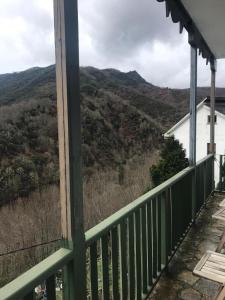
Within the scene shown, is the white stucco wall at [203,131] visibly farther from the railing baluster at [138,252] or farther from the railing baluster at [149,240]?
the railing baluster at [138,252]

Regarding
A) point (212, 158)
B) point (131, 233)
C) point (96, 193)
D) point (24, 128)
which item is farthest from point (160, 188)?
point (24, 128)

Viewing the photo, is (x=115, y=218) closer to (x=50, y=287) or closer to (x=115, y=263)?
(x=115, y=263)

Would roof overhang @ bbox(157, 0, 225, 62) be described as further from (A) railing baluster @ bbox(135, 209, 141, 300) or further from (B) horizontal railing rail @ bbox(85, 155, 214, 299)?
(A) railing baluster @ bbox(135, 209, 141, 300)

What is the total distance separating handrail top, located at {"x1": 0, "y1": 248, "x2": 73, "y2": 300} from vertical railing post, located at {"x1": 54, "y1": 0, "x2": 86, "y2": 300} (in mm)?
72

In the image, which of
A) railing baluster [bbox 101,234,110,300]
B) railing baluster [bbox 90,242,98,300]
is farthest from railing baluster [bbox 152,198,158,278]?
A: railing baluster [bbox 90,242,98,300]

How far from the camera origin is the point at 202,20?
3.45 m

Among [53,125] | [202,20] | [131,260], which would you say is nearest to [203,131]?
[53,125]

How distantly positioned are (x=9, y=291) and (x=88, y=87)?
26.6 meters

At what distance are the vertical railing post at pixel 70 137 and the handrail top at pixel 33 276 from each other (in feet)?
0.23

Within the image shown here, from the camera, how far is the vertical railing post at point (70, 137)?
1320mm

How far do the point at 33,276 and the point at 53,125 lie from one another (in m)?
9.97

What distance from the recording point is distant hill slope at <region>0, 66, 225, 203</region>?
11773mm

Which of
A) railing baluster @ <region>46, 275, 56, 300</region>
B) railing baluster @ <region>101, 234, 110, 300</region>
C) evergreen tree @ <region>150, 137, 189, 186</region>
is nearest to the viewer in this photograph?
railing baluster @ <region>46, 275, 56, 300</region>

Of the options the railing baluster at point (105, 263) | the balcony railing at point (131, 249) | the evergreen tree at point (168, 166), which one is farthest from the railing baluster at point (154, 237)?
the evergreen tree at point (168, 166)
